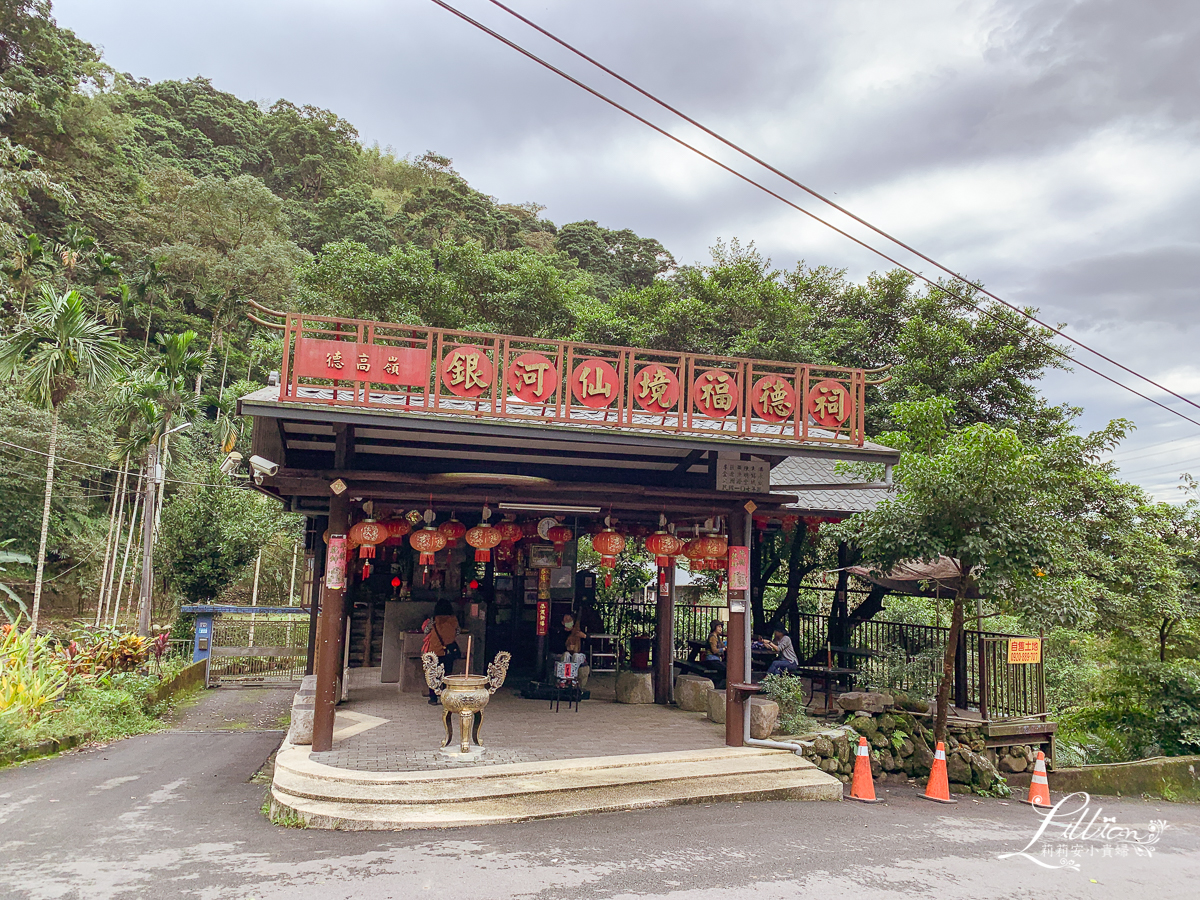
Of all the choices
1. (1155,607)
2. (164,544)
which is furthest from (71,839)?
(164,544)

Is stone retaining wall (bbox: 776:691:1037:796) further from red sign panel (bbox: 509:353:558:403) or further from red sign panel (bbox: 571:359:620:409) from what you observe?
red sign panel (bbox: 509:353:558:403)

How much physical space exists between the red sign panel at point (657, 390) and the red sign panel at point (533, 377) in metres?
1.05

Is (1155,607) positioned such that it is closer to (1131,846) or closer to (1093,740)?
(1093,740)

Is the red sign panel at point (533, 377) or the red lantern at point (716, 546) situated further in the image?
the red lantern at point (716, 546)

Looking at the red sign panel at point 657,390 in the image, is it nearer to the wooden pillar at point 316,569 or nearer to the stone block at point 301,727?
the stone block at point 301,727

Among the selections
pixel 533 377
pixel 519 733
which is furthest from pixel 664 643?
pixel 533 377

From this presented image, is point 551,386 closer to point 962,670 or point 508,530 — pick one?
point 508,530

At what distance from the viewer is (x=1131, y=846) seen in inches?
293

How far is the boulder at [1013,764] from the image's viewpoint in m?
10.9

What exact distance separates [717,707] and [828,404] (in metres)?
4.75

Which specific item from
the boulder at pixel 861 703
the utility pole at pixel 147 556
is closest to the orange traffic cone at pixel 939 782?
the boulder at pixel 861 703

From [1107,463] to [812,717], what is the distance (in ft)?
28.7

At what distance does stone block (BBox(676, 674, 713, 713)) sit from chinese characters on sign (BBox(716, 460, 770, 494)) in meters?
3.66

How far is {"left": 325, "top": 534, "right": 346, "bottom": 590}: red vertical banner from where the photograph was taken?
8227 millimetres
